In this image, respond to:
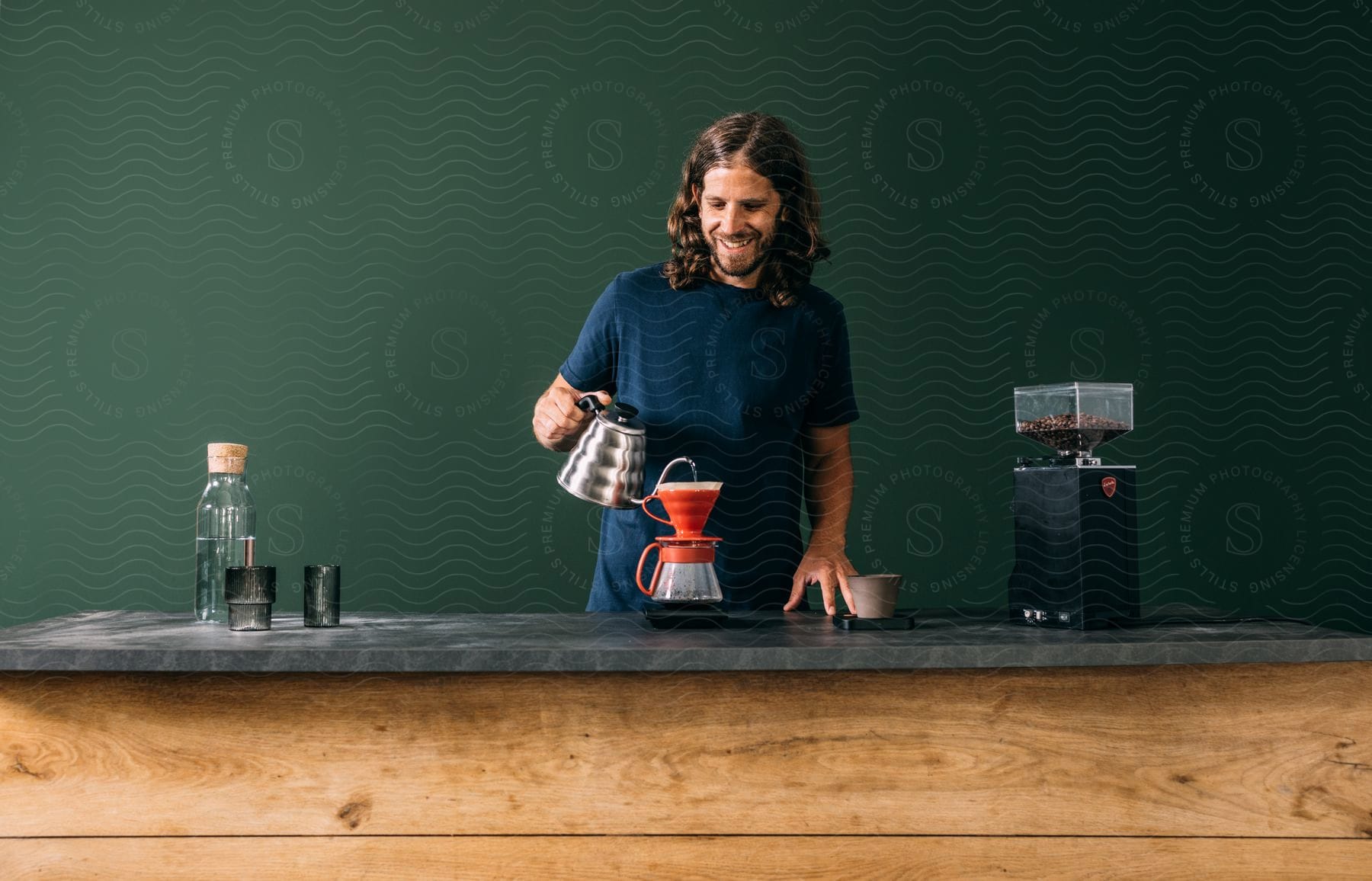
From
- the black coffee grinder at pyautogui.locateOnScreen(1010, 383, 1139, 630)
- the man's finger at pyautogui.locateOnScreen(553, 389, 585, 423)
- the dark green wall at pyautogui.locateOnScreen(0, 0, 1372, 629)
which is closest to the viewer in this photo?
the black coffee grinder at pyautogui.locateOnScreen(1010, 383, 1139, 630)

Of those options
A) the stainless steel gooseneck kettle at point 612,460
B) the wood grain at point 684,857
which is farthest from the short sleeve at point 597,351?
the wood grain at point 684,857

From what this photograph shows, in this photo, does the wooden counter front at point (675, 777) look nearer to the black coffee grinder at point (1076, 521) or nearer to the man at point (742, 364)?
the black coffee grinder at point (1076, 521)

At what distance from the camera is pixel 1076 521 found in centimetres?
137

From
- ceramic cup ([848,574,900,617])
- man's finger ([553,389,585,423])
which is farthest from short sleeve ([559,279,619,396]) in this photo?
ceramic cup ([848,574,900,617])

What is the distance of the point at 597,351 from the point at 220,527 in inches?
29.9

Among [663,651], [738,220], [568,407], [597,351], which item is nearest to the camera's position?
[663,651]

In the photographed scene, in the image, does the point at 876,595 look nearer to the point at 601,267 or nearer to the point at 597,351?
the point at 597,351

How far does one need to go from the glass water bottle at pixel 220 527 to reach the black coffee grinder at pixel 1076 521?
3.90 ft

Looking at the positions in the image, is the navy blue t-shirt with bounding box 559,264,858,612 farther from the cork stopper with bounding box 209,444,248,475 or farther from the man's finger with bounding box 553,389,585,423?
the cork stopper with bounding box 209,444,248,475

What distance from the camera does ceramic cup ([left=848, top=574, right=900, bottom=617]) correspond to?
4.55 feet

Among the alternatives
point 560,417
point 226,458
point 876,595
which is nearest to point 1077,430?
point 876,595

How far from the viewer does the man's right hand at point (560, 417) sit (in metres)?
1.70

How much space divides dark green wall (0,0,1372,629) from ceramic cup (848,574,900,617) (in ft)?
3.47

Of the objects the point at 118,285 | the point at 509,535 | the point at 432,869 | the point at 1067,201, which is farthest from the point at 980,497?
the point at 118,285
